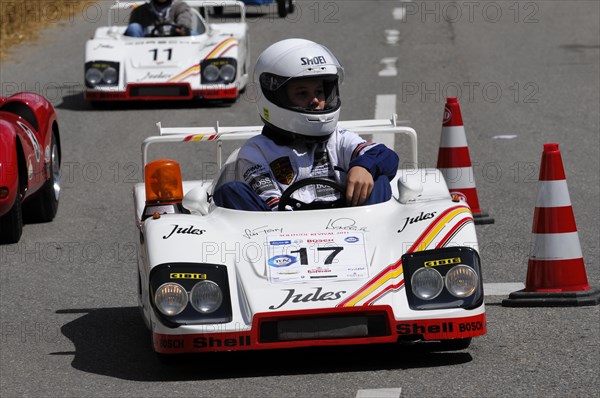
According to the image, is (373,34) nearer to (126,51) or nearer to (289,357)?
(126,51)

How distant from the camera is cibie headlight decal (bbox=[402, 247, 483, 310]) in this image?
20.0 ft

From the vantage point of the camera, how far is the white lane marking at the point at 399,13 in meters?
21.7

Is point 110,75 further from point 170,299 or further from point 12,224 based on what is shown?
point 170,299

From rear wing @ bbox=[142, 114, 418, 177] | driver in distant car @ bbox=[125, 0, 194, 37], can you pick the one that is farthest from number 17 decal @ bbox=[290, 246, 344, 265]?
driver in distant car @ bbox=[125, 0, 194, 37]

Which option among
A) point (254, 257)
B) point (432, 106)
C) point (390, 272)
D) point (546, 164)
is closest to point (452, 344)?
point (390, 272)

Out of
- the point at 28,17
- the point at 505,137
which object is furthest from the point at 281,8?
the point at 505,137

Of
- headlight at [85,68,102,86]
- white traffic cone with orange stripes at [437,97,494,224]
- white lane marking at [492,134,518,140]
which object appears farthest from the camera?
headlight at [85,68,102,86]

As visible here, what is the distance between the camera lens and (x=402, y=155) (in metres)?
12.3

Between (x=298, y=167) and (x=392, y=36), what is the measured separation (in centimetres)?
1302

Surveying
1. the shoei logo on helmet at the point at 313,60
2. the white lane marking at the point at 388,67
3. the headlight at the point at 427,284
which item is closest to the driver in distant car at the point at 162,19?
the white lane marking at the point at 388,67

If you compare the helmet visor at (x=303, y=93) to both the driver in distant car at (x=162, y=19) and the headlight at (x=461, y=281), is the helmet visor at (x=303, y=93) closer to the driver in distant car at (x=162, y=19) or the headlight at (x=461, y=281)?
the headlight at (x=461, y=281)

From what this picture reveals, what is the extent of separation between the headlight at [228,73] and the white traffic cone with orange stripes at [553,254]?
25.2ft

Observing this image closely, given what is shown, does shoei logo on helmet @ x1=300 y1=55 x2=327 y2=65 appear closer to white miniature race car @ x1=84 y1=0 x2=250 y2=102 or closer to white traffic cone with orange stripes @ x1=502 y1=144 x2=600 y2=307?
white traffic cone with orange stripes @ x1=502 y1=144 x2=600 y2=307

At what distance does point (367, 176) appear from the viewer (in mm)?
6828
